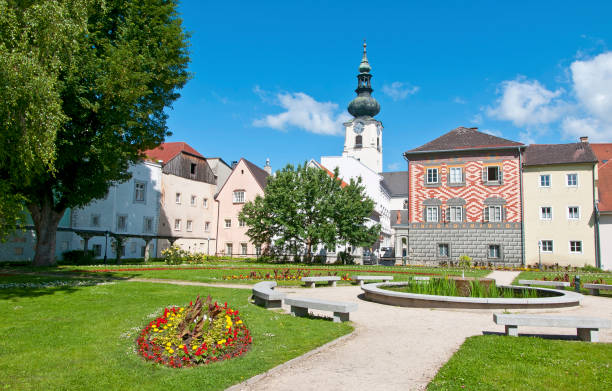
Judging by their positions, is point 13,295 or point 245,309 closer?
point 245,309

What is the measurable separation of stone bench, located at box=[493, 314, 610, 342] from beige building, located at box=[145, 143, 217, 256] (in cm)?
3856

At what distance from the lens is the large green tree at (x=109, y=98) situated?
1970 centimetres

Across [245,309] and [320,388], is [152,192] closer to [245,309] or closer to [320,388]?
[245,309]

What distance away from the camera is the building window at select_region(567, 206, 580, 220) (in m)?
37.7

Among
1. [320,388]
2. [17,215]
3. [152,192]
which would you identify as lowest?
[320,388]

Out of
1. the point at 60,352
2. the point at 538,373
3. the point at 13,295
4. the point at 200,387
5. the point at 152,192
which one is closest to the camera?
the point at 200,387

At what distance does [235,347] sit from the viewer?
7.34 m

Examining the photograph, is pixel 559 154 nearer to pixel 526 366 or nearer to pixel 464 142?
pixel 464 142

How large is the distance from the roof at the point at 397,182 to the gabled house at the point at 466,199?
37079 millimetres

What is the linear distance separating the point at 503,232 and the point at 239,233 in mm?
26475

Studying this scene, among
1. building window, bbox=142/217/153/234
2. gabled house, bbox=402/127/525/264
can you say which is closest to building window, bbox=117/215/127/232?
building window, bbox=142/217/153/234

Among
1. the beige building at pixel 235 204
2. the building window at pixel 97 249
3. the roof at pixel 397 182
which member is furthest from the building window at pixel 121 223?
the roof at pixel 397 182

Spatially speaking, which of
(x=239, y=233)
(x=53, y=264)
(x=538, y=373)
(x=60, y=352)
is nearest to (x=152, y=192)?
(x=239, y=233)

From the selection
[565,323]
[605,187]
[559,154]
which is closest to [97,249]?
[565,323]
